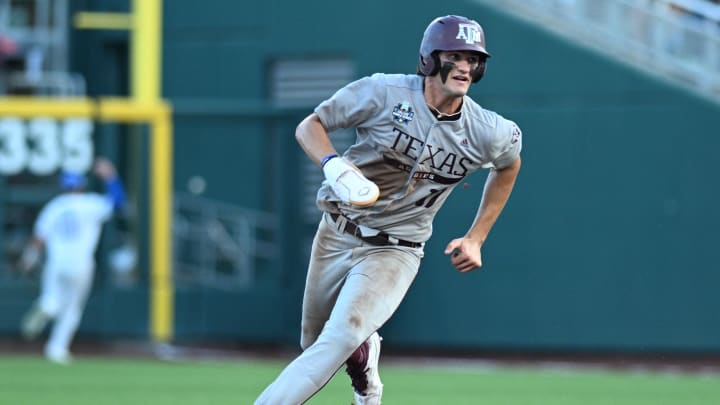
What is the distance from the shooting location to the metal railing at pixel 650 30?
15266 millimetres

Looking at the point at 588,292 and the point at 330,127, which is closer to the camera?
the point at 330,127

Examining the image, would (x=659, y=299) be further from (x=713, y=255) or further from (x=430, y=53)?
(x=430, y=53)

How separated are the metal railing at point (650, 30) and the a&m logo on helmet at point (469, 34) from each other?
31.4 feet

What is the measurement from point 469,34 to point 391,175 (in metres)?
0.79

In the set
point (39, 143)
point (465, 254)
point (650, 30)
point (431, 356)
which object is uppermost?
point (650, 30)

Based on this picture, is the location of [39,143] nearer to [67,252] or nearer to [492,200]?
[67,252]

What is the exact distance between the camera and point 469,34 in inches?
242

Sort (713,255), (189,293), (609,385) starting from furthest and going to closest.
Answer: (189,293), (713,255), (609,385)

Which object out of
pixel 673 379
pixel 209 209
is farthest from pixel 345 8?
pixel 673 379

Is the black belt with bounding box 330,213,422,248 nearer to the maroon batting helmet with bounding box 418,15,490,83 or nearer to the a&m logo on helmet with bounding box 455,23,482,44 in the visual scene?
the maroon batting helmet with bounding box 418,15,490,83

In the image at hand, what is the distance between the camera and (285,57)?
17.2m

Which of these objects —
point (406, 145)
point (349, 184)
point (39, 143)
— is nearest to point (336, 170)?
point (349, 184)

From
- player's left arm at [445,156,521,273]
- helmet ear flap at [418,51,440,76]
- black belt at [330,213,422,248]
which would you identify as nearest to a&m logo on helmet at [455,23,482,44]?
helmet ear flap at [418,51,440,76]

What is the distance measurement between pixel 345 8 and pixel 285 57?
1.10 m
